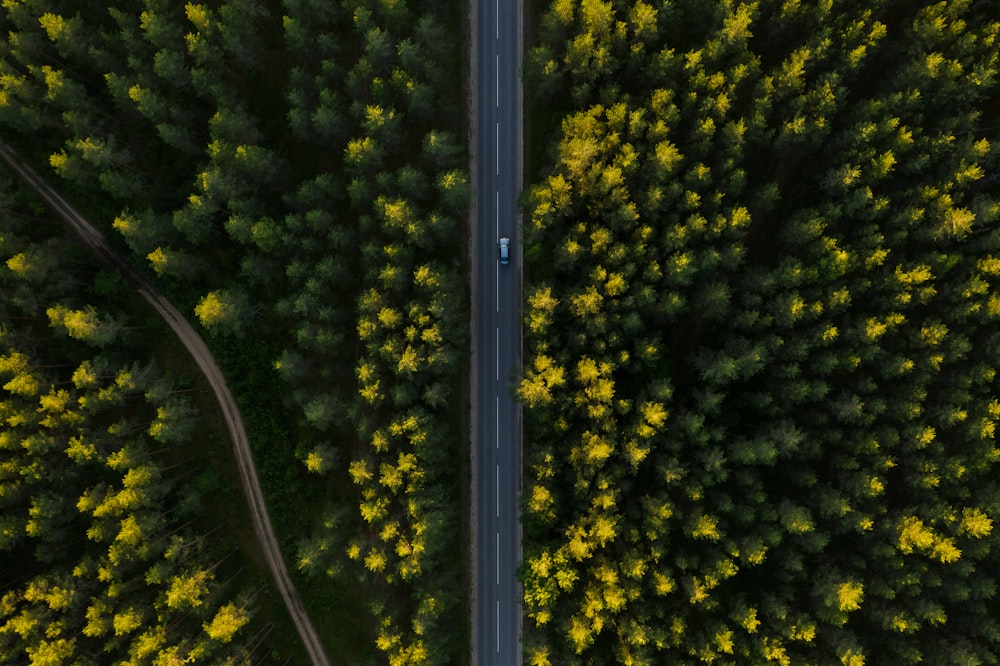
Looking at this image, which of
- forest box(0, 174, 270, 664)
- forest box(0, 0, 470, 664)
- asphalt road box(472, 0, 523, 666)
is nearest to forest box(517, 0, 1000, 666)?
asphalt road box(472, 0, 523, 666)

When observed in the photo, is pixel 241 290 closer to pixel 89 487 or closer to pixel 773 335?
pixel 89 487

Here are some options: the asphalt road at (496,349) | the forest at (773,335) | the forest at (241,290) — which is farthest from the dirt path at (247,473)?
the forest at (773,335)

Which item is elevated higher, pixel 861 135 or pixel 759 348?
pixel 861 135

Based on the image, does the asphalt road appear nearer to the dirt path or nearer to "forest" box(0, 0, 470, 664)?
"forest" box(0, 0, 470, 664)

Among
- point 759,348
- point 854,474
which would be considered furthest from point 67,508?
point 854,474

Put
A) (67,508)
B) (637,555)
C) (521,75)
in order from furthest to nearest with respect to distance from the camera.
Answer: (521,75), (67,508), (637,555)

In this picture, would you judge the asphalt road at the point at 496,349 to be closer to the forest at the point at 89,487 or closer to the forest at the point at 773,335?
the forest at the point at 773,335

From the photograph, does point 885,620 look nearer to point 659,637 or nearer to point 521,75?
point 659,637
